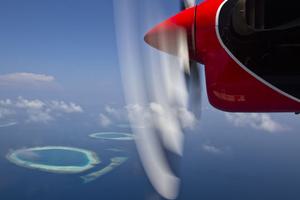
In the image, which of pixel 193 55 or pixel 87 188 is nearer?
pixel 193 55

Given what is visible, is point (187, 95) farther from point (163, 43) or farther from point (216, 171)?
point (216, 171)

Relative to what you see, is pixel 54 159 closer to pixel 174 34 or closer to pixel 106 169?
pixel 106 169

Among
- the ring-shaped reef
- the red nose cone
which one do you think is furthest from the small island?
the red nose cone

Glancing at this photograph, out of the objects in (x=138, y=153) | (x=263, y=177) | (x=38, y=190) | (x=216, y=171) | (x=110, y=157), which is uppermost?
(x=138, y=153)

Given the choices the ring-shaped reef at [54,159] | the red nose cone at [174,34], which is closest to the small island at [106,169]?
the ring-shaped reef at [54,159]

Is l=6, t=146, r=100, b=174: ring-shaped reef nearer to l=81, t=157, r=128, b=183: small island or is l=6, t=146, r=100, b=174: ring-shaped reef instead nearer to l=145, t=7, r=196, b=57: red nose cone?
l=81, t=157, r=128, b=183: small island

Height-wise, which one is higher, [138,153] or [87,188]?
[138,153]

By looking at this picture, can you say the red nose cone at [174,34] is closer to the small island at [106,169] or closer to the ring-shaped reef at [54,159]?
the small island at [106,169]

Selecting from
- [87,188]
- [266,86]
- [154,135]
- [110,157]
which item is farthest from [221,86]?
[110,157]
